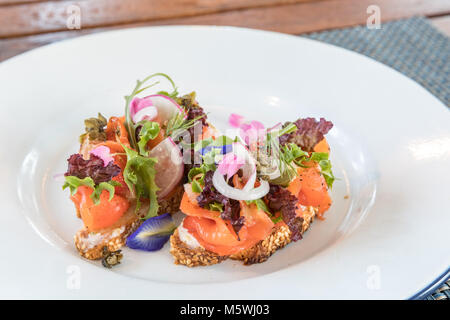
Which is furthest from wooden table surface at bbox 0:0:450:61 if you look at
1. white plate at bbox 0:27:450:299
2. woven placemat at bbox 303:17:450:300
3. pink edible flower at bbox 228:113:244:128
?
pink edible flower at bbox 228:113:244:128

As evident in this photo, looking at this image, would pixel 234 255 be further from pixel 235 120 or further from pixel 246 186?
pixel 235 120

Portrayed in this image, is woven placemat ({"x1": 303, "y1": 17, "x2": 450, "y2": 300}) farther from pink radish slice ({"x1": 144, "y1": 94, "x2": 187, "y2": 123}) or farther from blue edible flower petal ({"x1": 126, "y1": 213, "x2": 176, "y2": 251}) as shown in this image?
blue edible flower petal ({"x1": 126, "y1": 213, "x2": 176, "y2": 251})

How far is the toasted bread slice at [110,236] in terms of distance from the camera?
7.44 feet

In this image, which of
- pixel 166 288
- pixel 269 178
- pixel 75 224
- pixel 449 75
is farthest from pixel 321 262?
pixel 449 75

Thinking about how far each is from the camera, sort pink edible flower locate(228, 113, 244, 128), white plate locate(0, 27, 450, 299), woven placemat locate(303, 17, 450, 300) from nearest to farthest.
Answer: white plate locate(0, 27, 450, 299) < pink edible flower locate(228, 113, 244, 128) < woven placemat locate(303, 17, 450, 300)

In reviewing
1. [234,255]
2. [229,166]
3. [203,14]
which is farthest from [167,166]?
[203,14]

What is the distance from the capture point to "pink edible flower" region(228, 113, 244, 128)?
311cm

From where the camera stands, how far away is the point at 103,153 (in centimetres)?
235

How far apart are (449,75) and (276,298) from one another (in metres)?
2.41

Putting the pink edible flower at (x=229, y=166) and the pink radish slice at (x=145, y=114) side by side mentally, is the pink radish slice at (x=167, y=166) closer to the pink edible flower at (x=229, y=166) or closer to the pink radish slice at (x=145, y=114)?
the pink radish slice at (x=145, y=114)

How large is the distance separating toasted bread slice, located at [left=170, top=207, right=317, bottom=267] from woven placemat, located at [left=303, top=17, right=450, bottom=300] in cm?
175

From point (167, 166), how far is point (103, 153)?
0.98 ft
